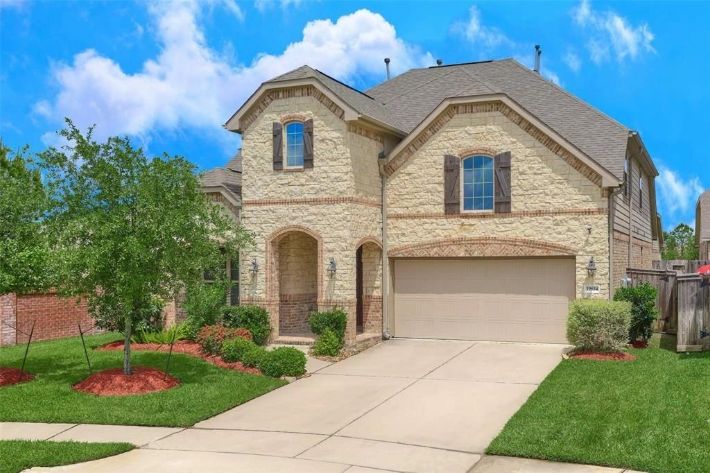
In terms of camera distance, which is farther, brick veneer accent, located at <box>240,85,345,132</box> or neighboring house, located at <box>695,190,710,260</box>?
neighboring house, located at <box>695,190,710,260</box>

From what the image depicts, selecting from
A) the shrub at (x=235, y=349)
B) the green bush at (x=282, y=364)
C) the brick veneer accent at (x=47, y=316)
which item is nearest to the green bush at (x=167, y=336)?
the shrub at (x=235, y=349)

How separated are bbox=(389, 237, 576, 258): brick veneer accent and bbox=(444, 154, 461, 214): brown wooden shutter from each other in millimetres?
913

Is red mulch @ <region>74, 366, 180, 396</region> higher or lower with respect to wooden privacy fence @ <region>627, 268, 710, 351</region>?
lower

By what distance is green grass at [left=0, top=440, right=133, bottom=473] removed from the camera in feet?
30.9

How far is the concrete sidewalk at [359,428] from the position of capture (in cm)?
928

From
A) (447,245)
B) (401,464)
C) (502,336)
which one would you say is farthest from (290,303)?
(401,464)

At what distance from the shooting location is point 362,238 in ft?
63.4

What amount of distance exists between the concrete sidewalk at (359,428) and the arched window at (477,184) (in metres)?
4.73

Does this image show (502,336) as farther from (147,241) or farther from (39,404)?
(39,404)

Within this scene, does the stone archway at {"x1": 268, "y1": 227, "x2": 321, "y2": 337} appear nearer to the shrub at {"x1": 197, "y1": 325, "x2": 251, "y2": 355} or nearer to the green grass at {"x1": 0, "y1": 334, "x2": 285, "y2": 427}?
the shrub at {"x1": 197, "y1": 325, "x2": 251, "y2": 355}

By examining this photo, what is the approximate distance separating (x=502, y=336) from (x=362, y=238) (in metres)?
4.67

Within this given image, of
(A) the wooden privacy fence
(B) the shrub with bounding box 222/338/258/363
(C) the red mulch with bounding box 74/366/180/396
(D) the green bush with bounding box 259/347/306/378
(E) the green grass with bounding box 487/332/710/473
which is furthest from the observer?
(A) the wooden privacy fence

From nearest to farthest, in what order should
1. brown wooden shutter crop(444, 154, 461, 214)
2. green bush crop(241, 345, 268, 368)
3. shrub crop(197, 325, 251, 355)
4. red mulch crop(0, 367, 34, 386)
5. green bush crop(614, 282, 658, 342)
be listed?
red mulch crop(0, 367, 34, 386) → green bush crop(241, 345, 268, 368) → shrub crop(197, 325, 251, 355) → green bush crop(614, 282, 658, 342) → brown wooden shutter crop(444, 154, 461, 214)

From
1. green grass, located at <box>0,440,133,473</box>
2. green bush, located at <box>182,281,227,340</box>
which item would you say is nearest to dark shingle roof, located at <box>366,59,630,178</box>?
green bush, located at <box>182,281,227,340</box>
